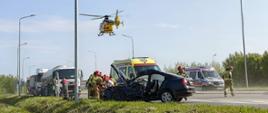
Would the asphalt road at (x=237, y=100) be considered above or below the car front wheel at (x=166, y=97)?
Answer: below

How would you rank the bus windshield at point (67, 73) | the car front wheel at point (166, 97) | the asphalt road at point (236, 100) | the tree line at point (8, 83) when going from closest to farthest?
the asphalt road at point (236, 100), the car front wheel at point (166, 97), the bus windshield at point (67, 73), the tree line at point (8, 83)

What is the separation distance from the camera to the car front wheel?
24516 mm

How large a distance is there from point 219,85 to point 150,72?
26.0 metres

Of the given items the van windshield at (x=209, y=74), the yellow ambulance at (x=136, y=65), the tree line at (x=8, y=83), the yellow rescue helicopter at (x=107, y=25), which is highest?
the yellow rescue helicopter at (x=107, y=25)

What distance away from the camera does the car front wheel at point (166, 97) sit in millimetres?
24516

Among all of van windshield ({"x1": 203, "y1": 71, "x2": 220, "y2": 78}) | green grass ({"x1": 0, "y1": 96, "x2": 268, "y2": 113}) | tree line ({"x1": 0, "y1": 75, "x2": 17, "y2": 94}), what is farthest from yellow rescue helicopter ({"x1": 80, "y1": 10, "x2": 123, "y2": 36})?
tree line ({"x1": 0, "y1": 75, "x2": 17, "y2": 94})

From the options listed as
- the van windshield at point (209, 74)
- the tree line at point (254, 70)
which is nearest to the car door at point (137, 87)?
the van windshield at point (209, 74)

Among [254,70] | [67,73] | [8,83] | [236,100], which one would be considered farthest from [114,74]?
[8,83]

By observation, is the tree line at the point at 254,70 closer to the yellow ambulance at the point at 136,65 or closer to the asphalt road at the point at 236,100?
the yellow ambulance at the point at 136,65

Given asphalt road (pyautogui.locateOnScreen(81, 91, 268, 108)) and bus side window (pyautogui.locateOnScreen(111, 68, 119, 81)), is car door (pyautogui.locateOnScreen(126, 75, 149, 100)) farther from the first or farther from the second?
bus side window (pyautogui.locateOnScreen(111, 68, 119, 81))

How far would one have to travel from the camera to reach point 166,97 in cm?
2461

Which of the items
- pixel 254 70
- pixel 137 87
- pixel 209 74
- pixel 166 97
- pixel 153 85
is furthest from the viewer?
pixel 254 70

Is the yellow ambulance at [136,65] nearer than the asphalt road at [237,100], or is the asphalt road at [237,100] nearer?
the asphalt road at [237,100]

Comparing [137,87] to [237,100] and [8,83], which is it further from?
[8,83]
